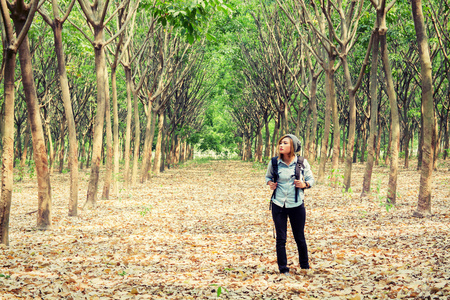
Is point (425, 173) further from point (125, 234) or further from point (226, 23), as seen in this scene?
point (226, 23)

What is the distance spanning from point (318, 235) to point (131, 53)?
1234 centimetres

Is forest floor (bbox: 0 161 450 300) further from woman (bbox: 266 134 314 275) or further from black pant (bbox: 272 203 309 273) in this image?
woman (bbox: 266 134 314 275)

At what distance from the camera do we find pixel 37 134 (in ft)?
26.0

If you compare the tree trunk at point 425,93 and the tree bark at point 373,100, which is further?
the tree bark at point 373,100

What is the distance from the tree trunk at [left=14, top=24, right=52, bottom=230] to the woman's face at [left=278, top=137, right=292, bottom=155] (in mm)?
4775

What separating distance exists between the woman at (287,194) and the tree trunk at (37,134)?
4.78 m

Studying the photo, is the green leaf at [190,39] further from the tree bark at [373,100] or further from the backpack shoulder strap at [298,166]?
the tree bark at [373,100]

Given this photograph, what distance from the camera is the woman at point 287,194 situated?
5465mm

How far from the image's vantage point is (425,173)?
888 cm

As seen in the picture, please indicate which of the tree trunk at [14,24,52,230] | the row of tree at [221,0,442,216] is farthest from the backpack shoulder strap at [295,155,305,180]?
the tree trunk at [14,24,52,230]

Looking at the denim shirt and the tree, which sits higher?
the tree

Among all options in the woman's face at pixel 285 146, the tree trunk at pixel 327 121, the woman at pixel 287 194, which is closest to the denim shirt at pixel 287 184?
the woman at pixel 287 194

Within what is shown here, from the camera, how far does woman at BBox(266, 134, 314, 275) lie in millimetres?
5465

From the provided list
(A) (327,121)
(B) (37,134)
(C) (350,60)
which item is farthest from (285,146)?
(C) (350,60)
